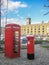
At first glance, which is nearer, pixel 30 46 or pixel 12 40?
pixel 30 46

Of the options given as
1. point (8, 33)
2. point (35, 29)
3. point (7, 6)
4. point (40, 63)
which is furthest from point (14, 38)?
point (35, 29)

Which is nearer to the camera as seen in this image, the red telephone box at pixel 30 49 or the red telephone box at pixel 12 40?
the red telephone box at pixel 30 49

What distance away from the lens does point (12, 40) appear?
43.9 feet

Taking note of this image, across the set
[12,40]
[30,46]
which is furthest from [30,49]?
[12,40]

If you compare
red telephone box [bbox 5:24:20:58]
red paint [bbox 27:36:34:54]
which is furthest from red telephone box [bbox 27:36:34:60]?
red telephone box [bbox 5:24:20:58]

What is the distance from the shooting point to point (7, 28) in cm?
1366

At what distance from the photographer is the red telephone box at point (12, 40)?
13.3 meters

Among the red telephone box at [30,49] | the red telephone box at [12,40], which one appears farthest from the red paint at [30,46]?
the red telephone box at [12,40]

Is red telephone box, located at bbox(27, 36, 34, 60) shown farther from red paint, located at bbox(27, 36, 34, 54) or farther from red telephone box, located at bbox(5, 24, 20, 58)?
red telephone box, located at bbox(5, 24, 20, 58)

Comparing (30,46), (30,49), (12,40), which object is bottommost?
(30,49)

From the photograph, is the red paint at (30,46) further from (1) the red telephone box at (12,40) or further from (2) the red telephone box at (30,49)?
(1) the red telephone box at (12,40)

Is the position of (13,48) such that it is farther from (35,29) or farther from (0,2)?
(35,29)

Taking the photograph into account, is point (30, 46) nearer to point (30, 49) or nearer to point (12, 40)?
point (30, 49)

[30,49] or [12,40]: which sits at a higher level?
[12,40]
